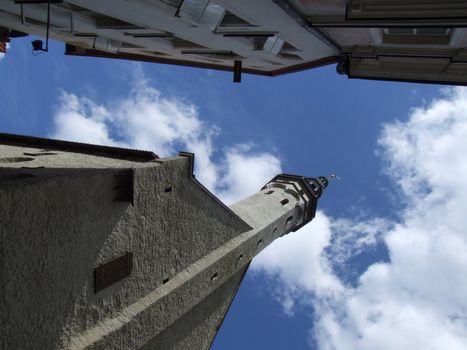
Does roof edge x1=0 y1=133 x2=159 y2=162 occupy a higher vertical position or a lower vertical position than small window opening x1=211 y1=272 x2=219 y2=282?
higher

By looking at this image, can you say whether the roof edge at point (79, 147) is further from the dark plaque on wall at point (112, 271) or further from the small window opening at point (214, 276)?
the small window opening at point (214, 276)

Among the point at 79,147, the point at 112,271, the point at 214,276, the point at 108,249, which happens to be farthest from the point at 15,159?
the point at 214,276

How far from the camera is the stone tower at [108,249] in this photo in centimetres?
858

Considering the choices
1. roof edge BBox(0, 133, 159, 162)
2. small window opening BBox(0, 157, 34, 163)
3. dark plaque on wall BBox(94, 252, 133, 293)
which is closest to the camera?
dark plaque on wall BBox(94, 252, 133, 293)

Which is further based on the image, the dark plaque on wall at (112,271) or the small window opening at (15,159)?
the small window opening at (15,159)

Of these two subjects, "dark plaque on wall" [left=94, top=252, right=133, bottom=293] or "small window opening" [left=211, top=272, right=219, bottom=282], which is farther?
"small window opening" [left=211, top=272, right=219, bottom=282]

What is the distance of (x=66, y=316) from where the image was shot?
10070 mm

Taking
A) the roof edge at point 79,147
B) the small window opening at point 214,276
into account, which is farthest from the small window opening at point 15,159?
the small window opening at point 214,276

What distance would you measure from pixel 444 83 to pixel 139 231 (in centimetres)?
1036

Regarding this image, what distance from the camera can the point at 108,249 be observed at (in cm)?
1144

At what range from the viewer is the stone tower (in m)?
8.58

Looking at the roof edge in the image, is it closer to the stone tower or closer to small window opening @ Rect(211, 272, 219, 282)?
the stone tower

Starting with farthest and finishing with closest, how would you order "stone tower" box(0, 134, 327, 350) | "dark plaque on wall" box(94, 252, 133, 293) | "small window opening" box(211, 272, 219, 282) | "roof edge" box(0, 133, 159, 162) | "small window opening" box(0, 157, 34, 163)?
"small window opening" box(211, 272, 219, 282) < "roof edge" box(0, 133, 159, 162) < "small window opening" box(0, 157, 34, 163) < "dark plaque on wall" box(94, 252, 133, 293) < "stone tower" box(0, 134, 327, 350)

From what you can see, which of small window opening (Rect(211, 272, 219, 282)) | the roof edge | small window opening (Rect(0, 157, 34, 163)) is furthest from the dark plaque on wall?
small window opening (Rect(211, 272, 219, 282))
